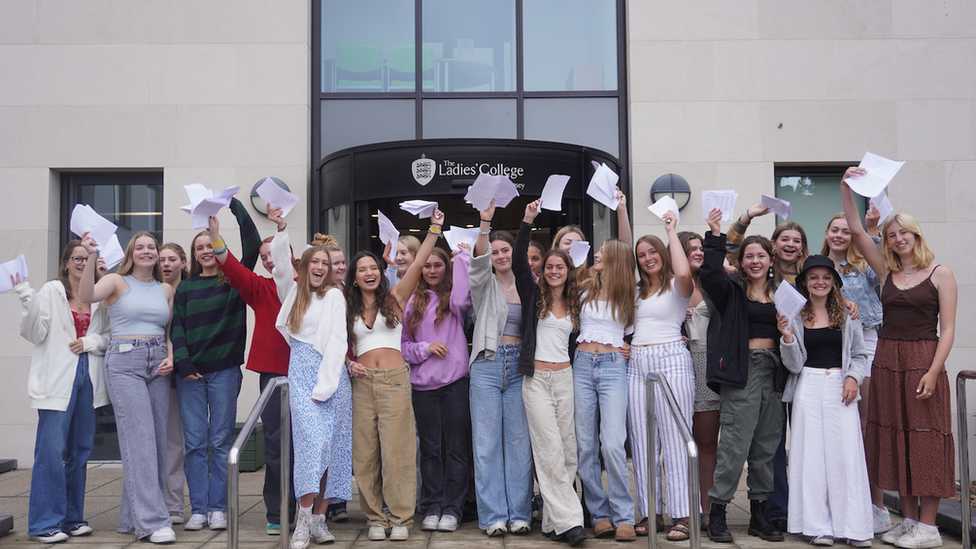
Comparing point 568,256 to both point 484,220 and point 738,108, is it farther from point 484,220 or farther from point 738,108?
point 738,108

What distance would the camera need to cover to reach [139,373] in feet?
16.9

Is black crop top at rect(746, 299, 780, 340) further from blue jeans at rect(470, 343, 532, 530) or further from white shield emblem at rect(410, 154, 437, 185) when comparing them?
white shield emblem at rect(410, 154, 437, 185)

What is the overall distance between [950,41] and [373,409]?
25.0ft

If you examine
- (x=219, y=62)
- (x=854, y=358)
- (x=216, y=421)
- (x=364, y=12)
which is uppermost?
(x=364, y=12)

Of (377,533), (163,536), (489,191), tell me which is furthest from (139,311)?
(489,191)

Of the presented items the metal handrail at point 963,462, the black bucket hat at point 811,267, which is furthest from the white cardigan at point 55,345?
the metal handrail at point 963,462

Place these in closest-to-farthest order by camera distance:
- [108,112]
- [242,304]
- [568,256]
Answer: [568,256] → [242,304] → [108,112]

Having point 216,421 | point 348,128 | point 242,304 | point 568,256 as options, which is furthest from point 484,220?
point 348,128

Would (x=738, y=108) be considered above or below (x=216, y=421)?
above

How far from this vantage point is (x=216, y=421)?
17.7 ft

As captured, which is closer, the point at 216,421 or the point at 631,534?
the point at 631,534

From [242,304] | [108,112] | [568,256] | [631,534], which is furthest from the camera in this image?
[108,112]

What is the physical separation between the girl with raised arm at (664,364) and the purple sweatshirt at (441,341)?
3.74 ft

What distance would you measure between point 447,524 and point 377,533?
45 centimetres
